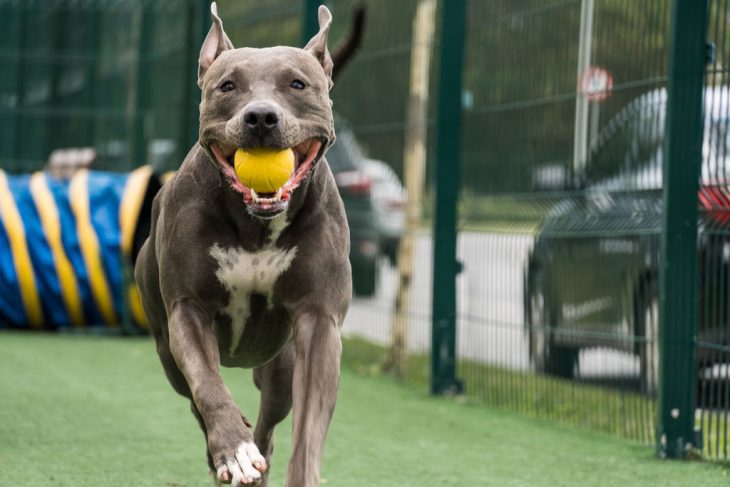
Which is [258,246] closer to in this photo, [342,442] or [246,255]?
[246,255]

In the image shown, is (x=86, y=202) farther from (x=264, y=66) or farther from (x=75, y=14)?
(x=264, y=66)

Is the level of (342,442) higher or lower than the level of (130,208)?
lower

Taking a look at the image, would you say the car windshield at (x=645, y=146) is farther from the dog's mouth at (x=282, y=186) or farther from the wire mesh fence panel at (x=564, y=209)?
the dog's mouth at (x=282, y=186)

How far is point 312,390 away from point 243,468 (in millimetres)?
490

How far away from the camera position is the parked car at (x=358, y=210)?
368 inches

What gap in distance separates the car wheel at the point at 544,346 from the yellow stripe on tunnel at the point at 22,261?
Answer: 4.91 meters

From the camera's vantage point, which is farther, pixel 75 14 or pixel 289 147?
pixel 75 14

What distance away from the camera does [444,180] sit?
311 inches

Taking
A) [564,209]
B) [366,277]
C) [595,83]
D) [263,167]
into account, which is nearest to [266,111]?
[263,167]

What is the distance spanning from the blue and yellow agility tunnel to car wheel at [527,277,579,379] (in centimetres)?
429

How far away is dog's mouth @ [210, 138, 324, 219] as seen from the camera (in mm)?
3936

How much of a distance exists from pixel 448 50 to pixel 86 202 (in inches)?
162

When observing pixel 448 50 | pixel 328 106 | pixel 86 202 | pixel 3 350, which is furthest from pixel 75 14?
pixel 328 106

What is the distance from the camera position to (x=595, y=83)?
6.65 m
